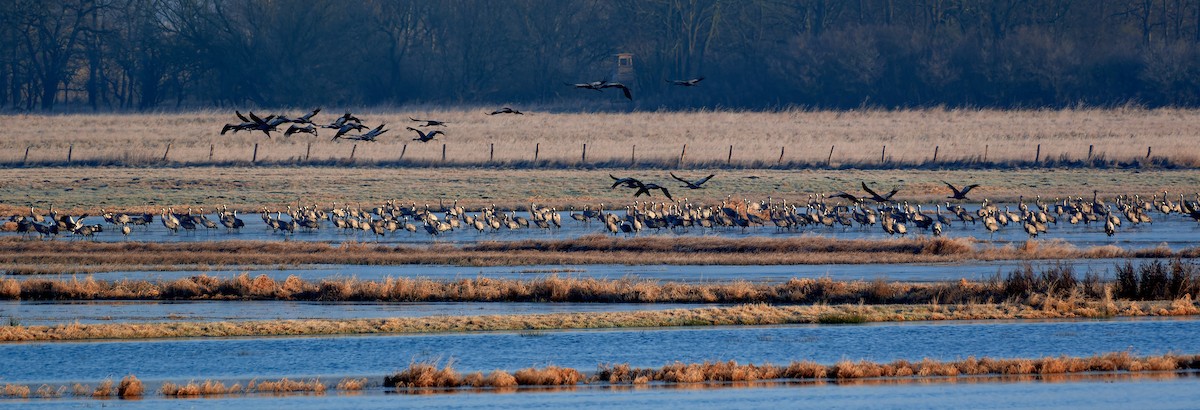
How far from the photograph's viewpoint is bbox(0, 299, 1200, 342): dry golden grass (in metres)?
22.9

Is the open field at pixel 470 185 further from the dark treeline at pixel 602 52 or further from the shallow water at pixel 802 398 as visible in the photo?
the shallow water at pixel 802 398

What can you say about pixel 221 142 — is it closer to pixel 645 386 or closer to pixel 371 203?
pixel 371 203

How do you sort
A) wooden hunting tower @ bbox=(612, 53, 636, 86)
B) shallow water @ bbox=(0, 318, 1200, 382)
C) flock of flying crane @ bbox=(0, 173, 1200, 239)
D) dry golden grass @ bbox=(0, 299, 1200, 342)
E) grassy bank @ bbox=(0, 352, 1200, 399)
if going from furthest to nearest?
wooden hunting tower @ bbox=(612, 53, 636, 86) → flock of flying crane @ bbox=(0, 173, 1200, 239) → dry golden grass @ bbox=(0, 299, 1200, 342) → shallow water @ bbox=(0, 318, 1200, 382) → grassy bank @ bbox=(0, 352, 1200, 399)

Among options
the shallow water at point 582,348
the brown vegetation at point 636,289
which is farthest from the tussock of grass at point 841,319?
the brown vegetation at point 636,289

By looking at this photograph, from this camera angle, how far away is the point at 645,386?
19.0 meters

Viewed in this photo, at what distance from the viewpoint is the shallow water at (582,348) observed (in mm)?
20562

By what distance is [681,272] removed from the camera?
3012 centimetres

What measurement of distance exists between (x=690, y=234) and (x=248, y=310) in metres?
14.5

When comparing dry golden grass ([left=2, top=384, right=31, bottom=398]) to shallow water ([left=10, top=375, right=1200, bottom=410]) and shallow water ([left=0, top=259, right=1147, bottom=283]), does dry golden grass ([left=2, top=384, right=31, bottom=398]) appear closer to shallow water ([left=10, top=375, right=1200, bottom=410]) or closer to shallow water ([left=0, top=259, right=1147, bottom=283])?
shallow water ([left=10, top=375, right=1200, bottom=410])

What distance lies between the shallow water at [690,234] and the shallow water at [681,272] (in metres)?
4.69

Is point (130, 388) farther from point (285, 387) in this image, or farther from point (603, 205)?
point (603, 205)

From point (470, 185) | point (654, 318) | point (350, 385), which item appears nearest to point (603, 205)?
point (470, 185)

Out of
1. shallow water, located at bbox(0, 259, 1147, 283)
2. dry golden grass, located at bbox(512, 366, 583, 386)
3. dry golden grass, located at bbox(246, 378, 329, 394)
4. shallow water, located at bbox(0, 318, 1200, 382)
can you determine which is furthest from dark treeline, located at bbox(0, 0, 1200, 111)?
dry golden grass, located at bbox(246, 378, 329, 394)

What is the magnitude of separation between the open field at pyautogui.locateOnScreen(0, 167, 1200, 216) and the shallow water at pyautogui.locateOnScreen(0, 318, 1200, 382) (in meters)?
22.3
